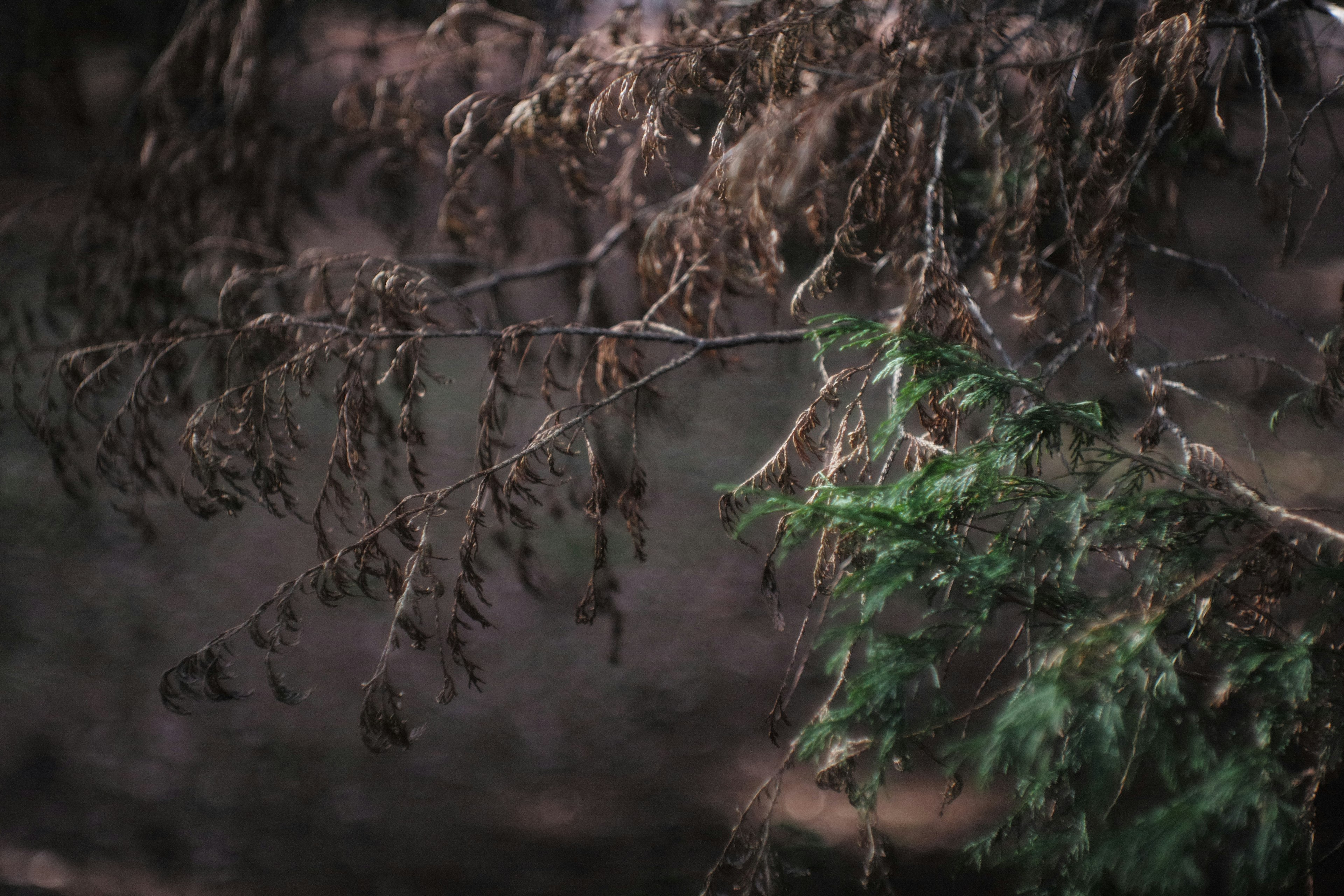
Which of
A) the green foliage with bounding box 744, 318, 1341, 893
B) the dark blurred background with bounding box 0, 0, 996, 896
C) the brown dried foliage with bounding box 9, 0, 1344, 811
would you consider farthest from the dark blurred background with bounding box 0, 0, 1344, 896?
the green foliage with bounding box 744, 318, 1341, 893

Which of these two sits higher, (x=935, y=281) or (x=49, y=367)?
(x=935, y=281)

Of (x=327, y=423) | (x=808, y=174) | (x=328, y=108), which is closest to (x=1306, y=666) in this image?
(x=808, y=174)

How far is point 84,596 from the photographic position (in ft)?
15.9

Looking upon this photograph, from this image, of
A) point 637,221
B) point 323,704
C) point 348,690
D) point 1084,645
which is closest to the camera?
point 1084,645

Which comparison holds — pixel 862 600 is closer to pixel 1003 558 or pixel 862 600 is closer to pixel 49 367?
pixel 1003 558

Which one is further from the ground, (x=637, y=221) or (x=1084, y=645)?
(x=637, y=221)

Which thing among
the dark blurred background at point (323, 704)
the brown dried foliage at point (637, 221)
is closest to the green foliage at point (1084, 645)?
the brown dried foliage at point (637, 221)

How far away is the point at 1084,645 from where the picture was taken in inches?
59.4

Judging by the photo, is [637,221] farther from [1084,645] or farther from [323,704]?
[1084,645]

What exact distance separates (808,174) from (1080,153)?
101cm

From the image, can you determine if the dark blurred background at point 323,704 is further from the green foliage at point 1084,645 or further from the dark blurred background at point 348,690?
the green foliage at point 1084,645

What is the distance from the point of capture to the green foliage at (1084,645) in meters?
1.38

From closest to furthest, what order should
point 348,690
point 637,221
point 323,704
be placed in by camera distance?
point 637,221 → point 323,704 → point 348,690

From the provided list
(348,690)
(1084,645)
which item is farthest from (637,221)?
(1084,645)
